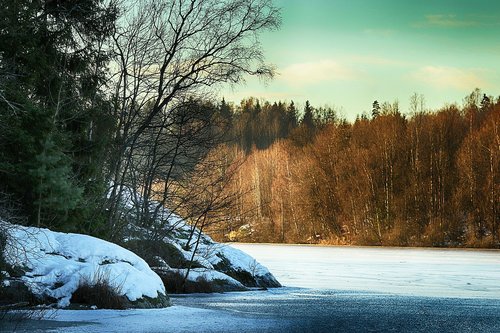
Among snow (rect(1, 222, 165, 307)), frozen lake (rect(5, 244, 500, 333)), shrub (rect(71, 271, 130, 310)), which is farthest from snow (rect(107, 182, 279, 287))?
shrub (rect(71, 271, 130, 310))

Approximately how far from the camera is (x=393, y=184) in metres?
61.5

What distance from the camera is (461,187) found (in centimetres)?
5669

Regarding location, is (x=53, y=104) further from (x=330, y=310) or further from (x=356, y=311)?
(x=356, y=311)

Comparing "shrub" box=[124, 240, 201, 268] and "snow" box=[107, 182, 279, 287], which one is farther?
"snow" box=[107, 182, 279, 287]

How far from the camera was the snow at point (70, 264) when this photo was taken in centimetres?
1319

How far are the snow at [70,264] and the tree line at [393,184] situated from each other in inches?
1339

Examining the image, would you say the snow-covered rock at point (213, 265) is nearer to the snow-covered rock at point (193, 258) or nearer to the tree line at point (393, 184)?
the snow-covered rock at point (193, 258)

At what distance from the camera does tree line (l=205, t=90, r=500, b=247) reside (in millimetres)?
55469

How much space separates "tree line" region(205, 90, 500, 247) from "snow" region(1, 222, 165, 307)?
112ft

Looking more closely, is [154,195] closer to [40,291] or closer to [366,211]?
[40,291]

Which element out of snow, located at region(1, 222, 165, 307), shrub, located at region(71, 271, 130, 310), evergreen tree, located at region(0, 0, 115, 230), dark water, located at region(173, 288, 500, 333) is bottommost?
dark water, located at region(173, 288, 500, 333)

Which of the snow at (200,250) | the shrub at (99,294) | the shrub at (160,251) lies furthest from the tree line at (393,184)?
the shrub at (99,294)

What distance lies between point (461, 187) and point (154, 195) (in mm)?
38354

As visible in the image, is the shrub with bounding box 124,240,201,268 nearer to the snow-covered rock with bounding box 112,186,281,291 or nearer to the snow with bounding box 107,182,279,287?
A: the snow-covered rock with bounding box 112,186,281,291
